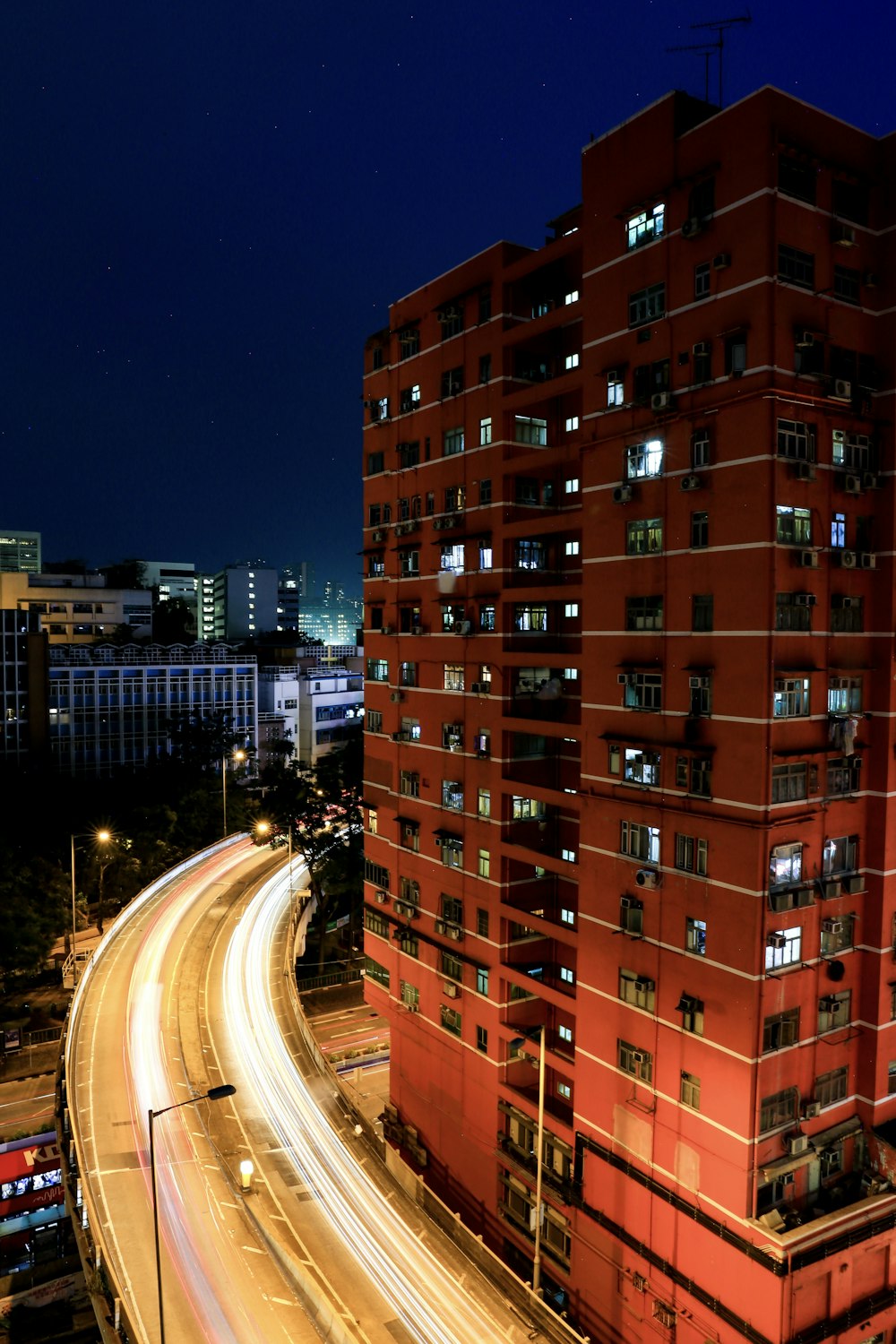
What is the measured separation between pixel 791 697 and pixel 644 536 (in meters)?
6.18

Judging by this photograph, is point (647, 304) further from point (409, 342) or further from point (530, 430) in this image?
point (409, 342)

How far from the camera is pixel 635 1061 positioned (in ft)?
79.4

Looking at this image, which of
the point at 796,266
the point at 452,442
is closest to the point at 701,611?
the point at 796,266

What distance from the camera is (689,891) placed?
2264cm

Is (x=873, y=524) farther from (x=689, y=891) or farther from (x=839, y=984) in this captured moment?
(x=839, y=984)

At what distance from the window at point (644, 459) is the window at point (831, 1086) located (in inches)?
674

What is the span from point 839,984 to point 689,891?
4959 millimetres

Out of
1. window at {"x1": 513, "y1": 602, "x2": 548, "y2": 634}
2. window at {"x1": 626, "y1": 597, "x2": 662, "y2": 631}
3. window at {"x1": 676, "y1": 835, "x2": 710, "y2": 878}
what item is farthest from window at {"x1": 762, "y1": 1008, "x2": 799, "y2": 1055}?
window at {"x1": 513, "y1": 602, "x2": 548, "y2": 634}

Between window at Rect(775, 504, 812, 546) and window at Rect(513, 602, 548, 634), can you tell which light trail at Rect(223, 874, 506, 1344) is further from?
window at Rect(775, 504, 812, 546)

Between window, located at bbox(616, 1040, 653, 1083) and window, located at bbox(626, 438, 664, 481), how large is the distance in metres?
16.5

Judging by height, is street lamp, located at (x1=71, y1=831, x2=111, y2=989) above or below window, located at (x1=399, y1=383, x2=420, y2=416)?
below

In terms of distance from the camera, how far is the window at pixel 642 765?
2372cm

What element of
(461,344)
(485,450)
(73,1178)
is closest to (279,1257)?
(73,1178)

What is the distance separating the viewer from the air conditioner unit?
76.9 ft
